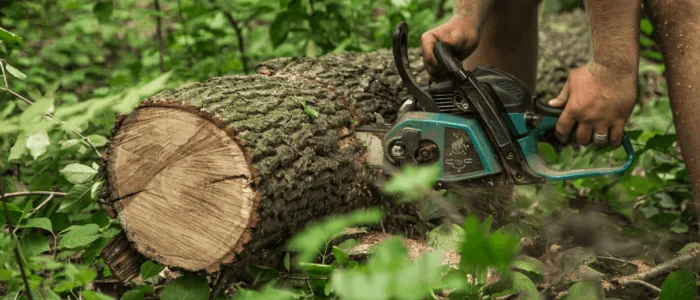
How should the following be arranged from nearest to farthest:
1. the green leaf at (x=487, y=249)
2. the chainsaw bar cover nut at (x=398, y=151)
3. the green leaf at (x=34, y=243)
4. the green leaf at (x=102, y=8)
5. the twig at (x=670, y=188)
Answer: the green leaf at (x=487, y=249)
the green leaf at (x=34, y=243)
the chainsaw bar cover nut at (x=398, y=151)
the twig at (x=670, y=188)
the green leaf at (x=102, y=8)

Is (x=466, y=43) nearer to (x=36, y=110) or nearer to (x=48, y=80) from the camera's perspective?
(x=36, y=110)

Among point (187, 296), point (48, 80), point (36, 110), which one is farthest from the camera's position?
point (48, 80)

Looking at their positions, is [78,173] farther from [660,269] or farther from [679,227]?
[679,227]

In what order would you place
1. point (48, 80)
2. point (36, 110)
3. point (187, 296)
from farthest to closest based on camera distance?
point (48, 80) < point (187, 296) < point (36, 110)

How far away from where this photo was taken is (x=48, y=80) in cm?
464

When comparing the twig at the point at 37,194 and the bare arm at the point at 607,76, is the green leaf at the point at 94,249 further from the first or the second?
the bare arm at the point at 607,76

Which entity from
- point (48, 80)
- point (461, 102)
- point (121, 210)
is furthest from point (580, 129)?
point (48, 80)

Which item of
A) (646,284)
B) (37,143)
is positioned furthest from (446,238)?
(37,143)

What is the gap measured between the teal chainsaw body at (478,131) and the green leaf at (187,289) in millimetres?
874

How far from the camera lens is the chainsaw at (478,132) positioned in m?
2.48

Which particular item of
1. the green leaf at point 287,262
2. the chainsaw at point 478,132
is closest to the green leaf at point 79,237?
the green leaf at point 287,262

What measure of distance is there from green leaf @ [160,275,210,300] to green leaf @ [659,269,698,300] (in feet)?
4.51

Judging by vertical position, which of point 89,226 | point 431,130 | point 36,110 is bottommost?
point 89,226

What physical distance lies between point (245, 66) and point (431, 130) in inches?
82.1
